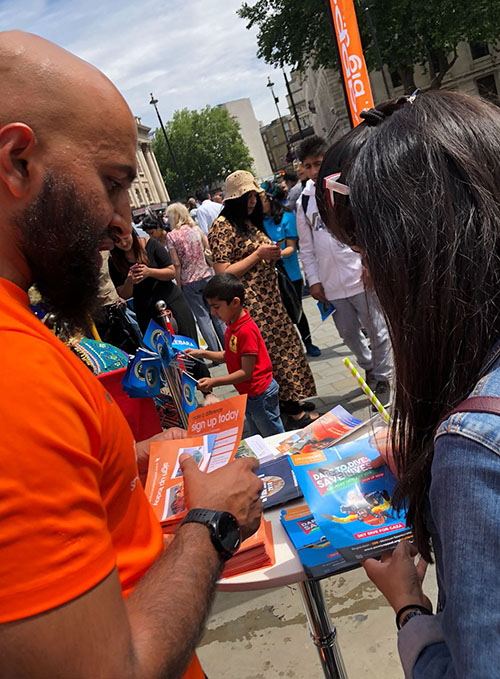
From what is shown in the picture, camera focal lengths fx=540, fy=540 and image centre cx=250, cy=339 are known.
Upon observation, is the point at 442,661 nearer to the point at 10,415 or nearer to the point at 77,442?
the point at 77,442

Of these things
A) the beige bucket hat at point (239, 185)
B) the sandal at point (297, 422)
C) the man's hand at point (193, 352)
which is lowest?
the sandal at point (297, 422)

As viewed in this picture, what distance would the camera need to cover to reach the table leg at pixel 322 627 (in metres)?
1.77

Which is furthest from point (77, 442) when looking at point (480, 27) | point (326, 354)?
point (480, 27)

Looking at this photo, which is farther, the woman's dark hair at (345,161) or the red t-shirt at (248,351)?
the red t-shirt at (248,351)

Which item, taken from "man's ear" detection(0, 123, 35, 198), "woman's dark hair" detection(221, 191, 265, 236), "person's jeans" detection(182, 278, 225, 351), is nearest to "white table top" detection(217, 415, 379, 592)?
"man's ear" detection(0, 123, 35, 198)

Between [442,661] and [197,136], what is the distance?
76.3 m

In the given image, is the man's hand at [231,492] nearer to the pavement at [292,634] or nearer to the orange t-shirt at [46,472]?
the orange t-shirt at [46,472]

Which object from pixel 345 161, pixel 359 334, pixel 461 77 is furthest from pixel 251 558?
pixel 461 77

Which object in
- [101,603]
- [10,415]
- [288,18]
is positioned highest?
[288,18]

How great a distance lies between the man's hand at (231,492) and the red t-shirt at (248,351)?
2166 millimetres

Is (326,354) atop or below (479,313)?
below

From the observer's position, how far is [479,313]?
3.02ft

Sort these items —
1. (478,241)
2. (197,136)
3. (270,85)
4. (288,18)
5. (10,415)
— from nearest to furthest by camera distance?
(10,415)
(478,241)
(288,18)
(270,85)
(197,136)

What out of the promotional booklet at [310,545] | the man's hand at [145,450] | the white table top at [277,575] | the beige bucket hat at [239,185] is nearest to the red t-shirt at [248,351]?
the beige bucket hat at [239,185]
